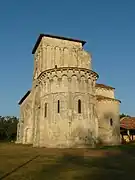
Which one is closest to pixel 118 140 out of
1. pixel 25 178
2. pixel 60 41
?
pixel 60 41

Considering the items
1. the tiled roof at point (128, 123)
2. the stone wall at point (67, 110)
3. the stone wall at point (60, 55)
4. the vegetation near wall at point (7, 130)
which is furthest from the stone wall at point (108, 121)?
the vegetation near wall at point (7, 130)

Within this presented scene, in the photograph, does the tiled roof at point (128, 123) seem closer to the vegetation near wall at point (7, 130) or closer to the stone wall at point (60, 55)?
the stone wall at point (60, 55)

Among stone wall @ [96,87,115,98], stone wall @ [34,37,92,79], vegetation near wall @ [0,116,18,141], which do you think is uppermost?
stone wall @ [34,37,92,79]

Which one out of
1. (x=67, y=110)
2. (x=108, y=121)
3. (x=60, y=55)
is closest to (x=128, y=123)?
(x=108, y=121)


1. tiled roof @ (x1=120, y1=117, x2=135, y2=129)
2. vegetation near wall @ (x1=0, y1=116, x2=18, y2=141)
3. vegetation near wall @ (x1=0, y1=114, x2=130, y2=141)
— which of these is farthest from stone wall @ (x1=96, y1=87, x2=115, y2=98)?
vegetation near wall @ (x1=0, y1=116, x2=18, y2=141)

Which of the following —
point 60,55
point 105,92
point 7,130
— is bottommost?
point 7,130

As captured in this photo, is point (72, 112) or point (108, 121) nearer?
point (72, 112)

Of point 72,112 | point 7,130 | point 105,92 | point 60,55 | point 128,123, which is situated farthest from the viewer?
point 7,130

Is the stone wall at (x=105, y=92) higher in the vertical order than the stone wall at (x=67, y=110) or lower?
higher

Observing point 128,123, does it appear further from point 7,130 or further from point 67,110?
point 7,130

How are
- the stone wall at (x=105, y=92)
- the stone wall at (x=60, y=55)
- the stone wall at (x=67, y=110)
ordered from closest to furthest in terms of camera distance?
the stone wall at (x=67, y=110) → the stone wall at (x=60, y=55) → the stone wall at (x=105, y=92)

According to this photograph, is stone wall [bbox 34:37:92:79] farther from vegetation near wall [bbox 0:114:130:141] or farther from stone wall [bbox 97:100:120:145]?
vegetation near wall [bbox 0:114:130:141]

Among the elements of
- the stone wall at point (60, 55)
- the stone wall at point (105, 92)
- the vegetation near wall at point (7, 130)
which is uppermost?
the stone wall at point (60, 55)

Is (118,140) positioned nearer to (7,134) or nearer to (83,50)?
(83,50)
